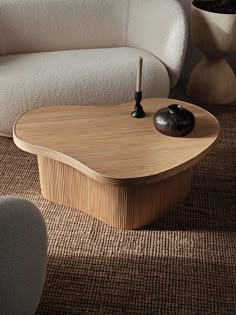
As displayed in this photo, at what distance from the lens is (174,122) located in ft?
6.80

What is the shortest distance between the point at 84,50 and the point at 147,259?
4.87 feet

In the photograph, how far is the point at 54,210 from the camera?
2.22 meters

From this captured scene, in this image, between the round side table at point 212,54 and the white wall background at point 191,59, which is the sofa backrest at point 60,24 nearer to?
the round side table at point 212,54

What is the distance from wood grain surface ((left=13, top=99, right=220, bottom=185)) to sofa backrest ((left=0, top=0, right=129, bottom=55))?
799 mm

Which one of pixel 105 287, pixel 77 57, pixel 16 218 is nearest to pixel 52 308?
pixel 105 287

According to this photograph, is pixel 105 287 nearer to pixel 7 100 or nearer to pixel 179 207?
pixel 179 207

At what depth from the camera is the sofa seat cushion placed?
2562mm

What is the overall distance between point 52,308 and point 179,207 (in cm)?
78

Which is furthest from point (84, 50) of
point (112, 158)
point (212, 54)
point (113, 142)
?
point (112, 158)

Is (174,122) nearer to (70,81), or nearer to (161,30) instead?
(70,81)

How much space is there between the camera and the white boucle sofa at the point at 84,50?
2.59 metres

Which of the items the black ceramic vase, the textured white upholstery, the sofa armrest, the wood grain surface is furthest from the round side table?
the textured white upholstery

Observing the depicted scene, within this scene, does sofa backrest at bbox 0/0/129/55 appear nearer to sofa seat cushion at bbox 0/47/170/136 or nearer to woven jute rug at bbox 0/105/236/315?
sofa seat cushion at bbox 0/47/170/136

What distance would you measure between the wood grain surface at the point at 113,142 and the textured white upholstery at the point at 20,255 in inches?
16.8
